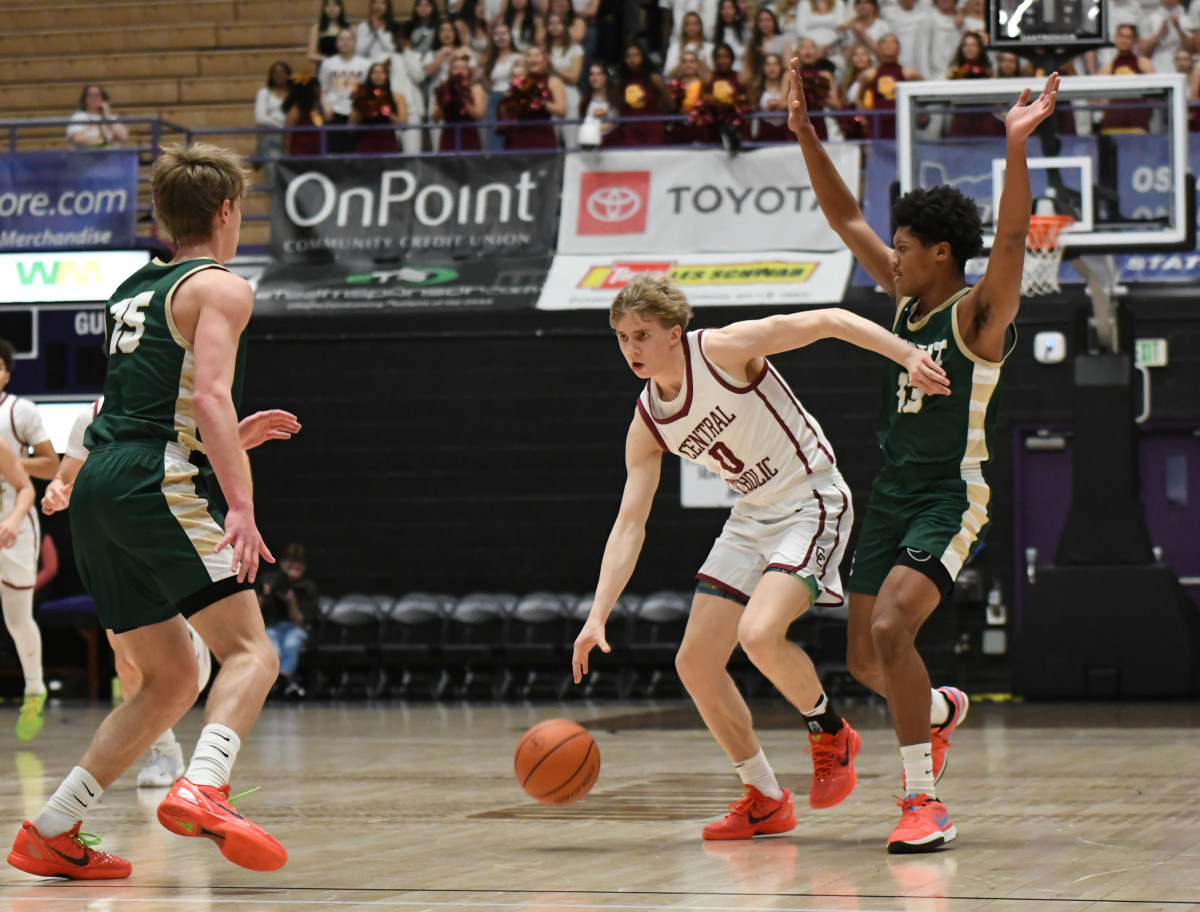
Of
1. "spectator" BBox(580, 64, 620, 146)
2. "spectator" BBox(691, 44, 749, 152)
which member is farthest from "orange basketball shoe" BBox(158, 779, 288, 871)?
"spectator" BBox(580, 64, 620, 146)

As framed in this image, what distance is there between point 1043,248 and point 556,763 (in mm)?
6732

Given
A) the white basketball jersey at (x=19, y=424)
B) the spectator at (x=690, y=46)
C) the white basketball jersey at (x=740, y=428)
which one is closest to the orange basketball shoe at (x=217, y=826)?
the white basketball jersey at (x=740, y=428)

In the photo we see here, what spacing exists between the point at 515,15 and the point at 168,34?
4543mm

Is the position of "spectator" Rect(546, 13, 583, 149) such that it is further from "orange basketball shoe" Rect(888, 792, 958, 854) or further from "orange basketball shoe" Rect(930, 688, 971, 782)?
"orange basketball shoe" Rect(888, 792, 958, 854)

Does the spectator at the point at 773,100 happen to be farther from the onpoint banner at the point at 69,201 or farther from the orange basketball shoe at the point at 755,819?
the orange basketball shoe at the point at 755,819

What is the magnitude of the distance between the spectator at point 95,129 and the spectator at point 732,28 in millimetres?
5970

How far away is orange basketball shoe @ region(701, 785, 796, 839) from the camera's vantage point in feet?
19.4

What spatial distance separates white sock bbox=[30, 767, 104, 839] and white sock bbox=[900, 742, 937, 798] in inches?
98.0

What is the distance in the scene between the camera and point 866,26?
1599 cm

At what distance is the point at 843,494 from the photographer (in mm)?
6129

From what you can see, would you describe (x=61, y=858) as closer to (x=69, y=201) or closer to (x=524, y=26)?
(x=69, y=201)

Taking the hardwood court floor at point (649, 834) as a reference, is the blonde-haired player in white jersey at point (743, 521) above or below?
above

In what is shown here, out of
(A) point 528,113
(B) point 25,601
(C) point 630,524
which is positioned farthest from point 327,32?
(C) point 630,524

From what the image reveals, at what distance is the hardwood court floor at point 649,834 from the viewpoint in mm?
4688
